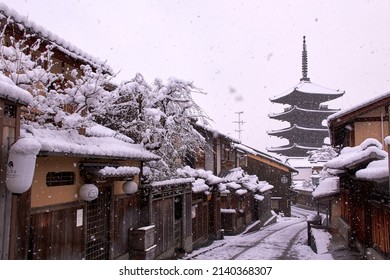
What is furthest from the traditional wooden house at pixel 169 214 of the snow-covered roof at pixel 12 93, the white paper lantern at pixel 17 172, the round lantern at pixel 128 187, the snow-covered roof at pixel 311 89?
the snow-covered roof at pixel 311 89

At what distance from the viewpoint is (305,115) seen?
37594 mm

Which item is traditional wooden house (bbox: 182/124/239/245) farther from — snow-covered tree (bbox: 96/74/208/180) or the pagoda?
the pagoda

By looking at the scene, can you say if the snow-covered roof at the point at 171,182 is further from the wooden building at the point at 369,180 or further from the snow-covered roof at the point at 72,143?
the wooden building at the point at 369,180

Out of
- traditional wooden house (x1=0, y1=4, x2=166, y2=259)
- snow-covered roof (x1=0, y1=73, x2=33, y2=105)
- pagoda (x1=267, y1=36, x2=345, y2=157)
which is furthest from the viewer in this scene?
pagoda (x1=267, y1=36, x2=345, y2=157)

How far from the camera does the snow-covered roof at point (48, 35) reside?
637 cm

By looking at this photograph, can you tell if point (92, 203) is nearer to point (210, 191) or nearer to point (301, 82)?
point (210, 191)

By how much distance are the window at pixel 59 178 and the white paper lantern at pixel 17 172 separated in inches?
72.1

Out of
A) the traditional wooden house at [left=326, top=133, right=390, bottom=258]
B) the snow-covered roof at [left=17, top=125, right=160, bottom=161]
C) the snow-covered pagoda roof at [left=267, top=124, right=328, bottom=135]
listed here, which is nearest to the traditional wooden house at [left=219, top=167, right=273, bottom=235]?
the traditional wooden house at [left=326, top=133, right=390, bottom=258]

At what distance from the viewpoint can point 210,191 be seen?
17.8 metres

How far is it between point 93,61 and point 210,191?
10366mm

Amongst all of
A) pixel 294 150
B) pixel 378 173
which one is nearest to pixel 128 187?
pixel 378 173

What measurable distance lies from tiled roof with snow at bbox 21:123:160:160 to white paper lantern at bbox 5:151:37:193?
31cm

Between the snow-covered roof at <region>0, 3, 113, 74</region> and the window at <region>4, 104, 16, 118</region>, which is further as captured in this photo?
the snow-covered roof at <region>0, 3, 113, 74</region>

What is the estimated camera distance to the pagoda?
36594 millimetres
